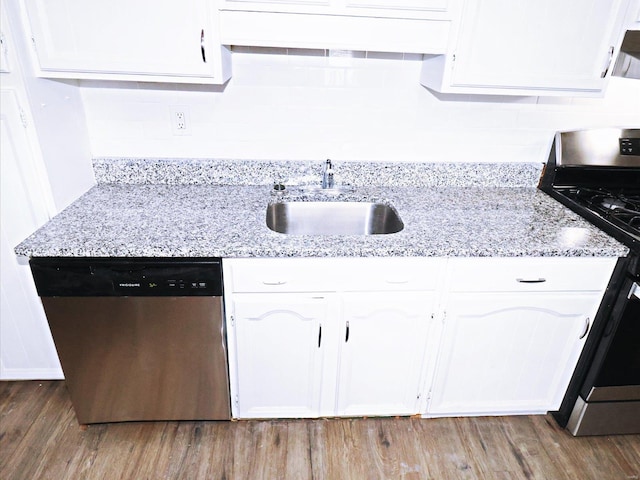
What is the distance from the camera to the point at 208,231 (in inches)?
54.1

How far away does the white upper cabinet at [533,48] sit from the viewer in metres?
1.35

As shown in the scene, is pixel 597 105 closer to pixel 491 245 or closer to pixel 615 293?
pixel 615 293

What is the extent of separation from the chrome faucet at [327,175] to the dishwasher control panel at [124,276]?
2.19ft

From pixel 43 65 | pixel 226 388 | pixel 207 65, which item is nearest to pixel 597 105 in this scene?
pixel 207 65

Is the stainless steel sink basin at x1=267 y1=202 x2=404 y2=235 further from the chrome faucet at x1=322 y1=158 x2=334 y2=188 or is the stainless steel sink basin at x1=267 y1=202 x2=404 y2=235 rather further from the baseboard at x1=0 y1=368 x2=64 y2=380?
the baseboard at x1=0 y1=368 x2=64 y2=380

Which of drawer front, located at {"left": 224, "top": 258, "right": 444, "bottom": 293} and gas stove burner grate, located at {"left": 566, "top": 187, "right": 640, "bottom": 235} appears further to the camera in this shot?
gas stove burner grate, located at {"left": 566, "top": 187, "right": 640, "bottom": 235}

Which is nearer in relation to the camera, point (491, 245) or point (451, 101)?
point (491, 245)

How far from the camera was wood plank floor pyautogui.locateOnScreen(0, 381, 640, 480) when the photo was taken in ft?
5.05

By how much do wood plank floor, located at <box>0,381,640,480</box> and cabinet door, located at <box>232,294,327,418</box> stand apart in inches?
5.2

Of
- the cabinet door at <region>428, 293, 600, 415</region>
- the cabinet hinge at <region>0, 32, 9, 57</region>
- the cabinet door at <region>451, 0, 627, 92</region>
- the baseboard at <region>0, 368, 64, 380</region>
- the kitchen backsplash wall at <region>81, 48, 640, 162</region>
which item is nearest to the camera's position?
the cabinet hinge at <region>0, 32, 9, 57</region>

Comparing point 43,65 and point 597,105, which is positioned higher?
point 43,65

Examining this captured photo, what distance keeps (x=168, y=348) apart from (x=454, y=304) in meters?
1.05

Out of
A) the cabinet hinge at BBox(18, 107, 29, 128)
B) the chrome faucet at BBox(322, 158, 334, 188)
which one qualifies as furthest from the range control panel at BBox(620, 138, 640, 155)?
the cabinet hinge at BBox(18, 107, 29, 128)

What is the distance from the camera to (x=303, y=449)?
5.34ft
